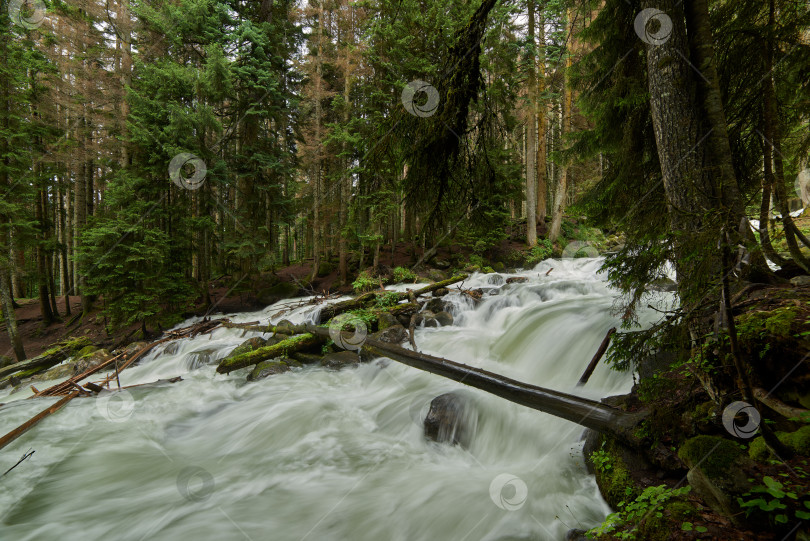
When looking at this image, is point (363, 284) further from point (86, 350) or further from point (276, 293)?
point (86, 350)

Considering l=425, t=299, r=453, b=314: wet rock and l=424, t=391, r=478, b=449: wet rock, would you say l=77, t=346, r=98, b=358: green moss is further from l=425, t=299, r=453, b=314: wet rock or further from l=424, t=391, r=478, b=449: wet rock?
l=424, t=391, r=478, b=449: wet rock

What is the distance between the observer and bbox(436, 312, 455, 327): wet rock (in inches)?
395

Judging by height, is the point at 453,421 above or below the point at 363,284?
below

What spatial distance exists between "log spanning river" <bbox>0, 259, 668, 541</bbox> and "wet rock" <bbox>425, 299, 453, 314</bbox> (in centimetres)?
271

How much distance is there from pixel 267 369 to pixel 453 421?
4.91 meters

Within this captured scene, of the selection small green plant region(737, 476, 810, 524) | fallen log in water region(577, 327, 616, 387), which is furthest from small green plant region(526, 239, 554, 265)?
small green plant region(737, 476, 810, 524)

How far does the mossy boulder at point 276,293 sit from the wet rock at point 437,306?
8911mm

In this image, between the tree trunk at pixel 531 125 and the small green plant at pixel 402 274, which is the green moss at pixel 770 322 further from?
the tree trunk at pixel 531 125

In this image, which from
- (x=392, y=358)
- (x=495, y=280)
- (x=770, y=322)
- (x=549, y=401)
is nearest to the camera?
(x=770, y=322)

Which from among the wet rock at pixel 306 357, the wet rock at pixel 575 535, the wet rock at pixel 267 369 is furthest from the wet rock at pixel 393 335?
the wet rock at pixel 575 535

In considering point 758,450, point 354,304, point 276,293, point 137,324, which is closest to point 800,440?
point 758,450

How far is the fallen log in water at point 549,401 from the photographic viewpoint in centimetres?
308

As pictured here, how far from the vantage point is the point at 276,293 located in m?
17.0

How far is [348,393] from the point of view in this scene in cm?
693
